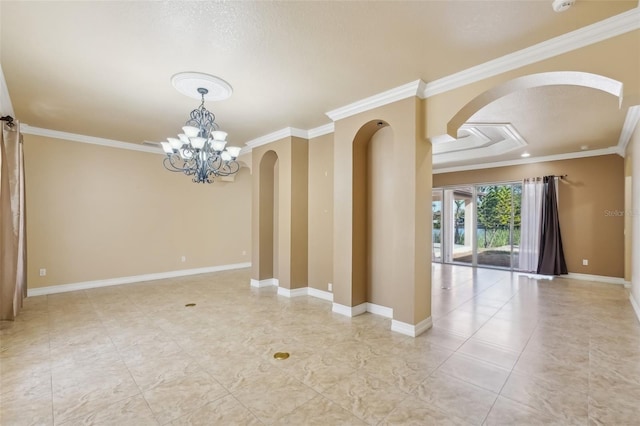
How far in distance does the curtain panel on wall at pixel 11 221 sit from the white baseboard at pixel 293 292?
3.64 meters

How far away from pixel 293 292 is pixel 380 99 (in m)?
3.40

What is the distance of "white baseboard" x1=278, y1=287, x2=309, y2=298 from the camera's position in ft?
16.8

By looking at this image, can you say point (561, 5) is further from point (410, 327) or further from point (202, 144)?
point (202, 144)

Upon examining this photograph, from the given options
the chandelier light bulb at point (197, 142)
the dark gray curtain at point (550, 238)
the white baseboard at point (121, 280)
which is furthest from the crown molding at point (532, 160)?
the chandelier light bulb at point (197, 142)

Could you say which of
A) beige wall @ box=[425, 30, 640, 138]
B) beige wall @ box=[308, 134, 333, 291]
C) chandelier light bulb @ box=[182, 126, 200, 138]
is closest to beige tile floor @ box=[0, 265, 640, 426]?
beige wall @ box=[308, 134, 333, 291]

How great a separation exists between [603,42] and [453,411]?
3137 mm

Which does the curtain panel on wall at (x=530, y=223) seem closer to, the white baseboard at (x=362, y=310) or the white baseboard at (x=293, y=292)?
the white baseboard at (x=362, y=310)

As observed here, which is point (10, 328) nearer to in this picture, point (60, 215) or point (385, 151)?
point (60, 215)

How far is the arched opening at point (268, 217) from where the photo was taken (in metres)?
5.84

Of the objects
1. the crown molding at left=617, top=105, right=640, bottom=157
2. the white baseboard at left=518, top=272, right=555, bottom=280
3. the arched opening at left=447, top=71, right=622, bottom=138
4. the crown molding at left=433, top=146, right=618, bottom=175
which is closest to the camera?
the arched opening at left=447, top=71, right=622, bottom=138

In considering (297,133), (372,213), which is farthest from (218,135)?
(372,213)

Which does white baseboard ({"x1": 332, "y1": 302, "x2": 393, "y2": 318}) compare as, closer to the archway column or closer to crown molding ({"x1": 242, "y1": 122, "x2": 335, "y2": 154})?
the archway column

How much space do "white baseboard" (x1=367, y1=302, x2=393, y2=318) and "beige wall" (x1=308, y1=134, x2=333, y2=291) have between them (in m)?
0.82

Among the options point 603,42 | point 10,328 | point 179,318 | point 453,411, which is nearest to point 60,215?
point 10,328
